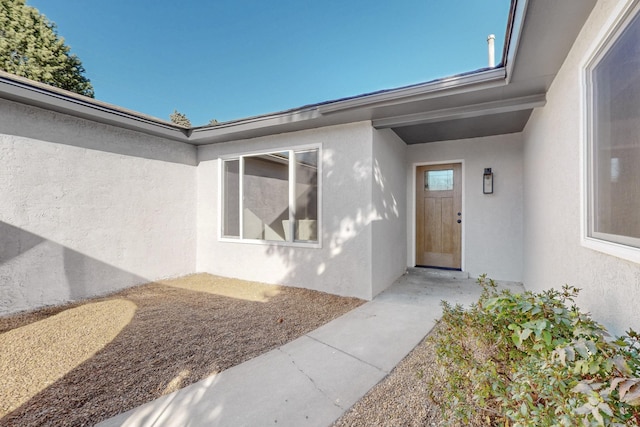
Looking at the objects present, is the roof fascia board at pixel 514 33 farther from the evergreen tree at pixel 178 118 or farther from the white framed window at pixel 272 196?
the evergreen tree at pixel 178 118

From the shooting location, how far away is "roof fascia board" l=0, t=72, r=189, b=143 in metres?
3.50

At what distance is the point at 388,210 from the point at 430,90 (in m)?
2.25

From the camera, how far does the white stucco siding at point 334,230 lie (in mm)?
4469

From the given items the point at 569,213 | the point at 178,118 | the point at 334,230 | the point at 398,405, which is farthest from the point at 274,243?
the point at 178,118

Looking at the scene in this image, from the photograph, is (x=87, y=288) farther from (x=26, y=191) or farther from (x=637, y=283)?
(x=637, y=283)

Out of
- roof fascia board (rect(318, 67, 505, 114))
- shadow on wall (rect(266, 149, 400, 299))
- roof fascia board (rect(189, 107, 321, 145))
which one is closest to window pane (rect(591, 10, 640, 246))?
roof fascia board (rect(318, 67, 505, 114))

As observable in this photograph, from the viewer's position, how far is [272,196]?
18.1 ft

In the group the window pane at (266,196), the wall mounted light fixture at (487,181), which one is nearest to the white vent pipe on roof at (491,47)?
the wall mounted light fixture at (487,181)

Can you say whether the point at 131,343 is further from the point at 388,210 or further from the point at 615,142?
the point at 615,142

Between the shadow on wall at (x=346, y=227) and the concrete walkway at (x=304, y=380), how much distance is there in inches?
34.7

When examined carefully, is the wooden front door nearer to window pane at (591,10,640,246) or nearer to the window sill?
the window sill

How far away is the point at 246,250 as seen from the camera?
5688 mm

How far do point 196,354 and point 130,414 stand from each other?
845 mm

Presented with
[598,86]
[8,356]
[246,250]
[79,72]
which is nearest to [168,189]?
[246,250]
